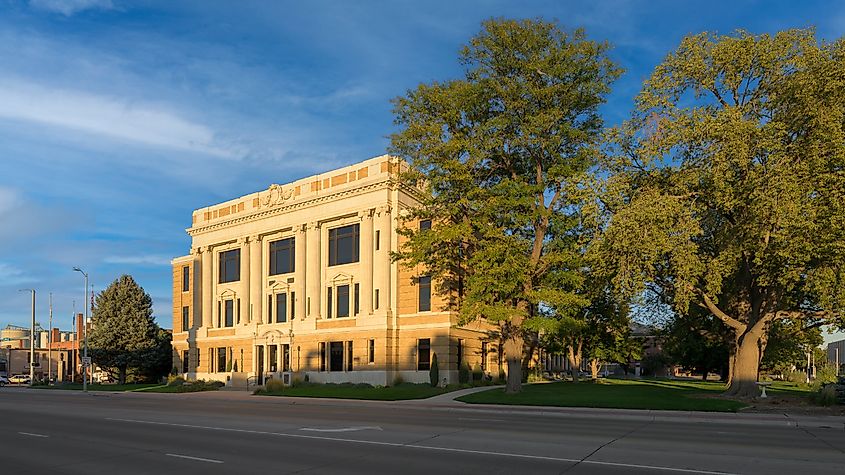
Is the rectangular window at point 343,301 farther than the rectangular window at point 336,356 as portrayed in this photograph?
Yes

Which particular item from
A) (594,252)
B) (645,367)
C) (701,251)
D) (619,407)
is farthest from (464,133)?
(645,367)

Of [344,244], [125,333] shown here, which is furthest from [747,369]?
[125,333]

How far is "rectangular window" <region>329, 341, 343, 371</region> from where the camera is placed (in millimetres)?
48500

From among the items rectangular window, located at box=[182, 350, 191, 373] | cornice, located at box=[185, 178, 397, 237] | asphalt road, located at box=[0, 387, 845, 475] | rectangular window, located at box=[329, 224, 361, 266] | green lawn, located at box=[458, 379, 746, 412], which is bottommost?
rectangular window, located at box=[182, 350, 191, 373]

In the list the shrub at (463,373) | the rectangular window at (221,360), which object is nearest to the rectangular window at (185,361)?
the rectangular window at (221,360)

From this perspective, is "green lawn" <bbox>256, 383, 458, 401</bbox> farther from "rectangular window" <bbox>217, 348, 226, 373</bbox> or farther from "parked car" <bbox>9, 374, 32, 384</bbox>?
"parked car" <bbox>9, 374, 32, 384</bbox>

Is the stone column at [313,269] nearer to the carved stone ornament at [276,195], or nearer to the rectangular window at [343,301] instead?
the rectangular window at [343,301]

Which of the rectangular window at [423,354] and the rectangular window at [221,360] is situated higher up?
the rectangular window at [423,354]

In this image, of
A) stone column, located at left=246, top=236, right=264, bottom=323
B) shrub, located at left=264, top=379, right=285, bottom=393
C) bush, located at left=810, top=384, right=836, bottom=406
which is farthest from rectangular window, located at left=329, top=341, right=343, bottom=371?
bush, located at left=810, top=384, right=836, bottom=406

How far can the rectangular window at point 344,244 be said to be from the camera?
160 feet

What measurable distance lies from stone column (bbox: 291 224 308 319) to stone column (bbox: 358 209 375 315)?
6.42 metres

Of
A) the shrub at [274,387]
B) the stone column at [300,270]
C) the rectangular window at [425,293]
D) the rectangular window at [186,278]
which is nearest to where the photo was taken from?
the shrub at [274,387]

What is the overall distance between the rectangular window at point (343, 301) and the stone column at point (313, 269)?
5.97ft

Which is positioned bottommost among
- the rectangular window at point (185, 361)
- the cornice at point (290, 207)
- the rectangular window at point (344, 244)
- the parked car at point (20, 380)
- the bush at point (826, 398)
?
the parked car at point (20, 380)
